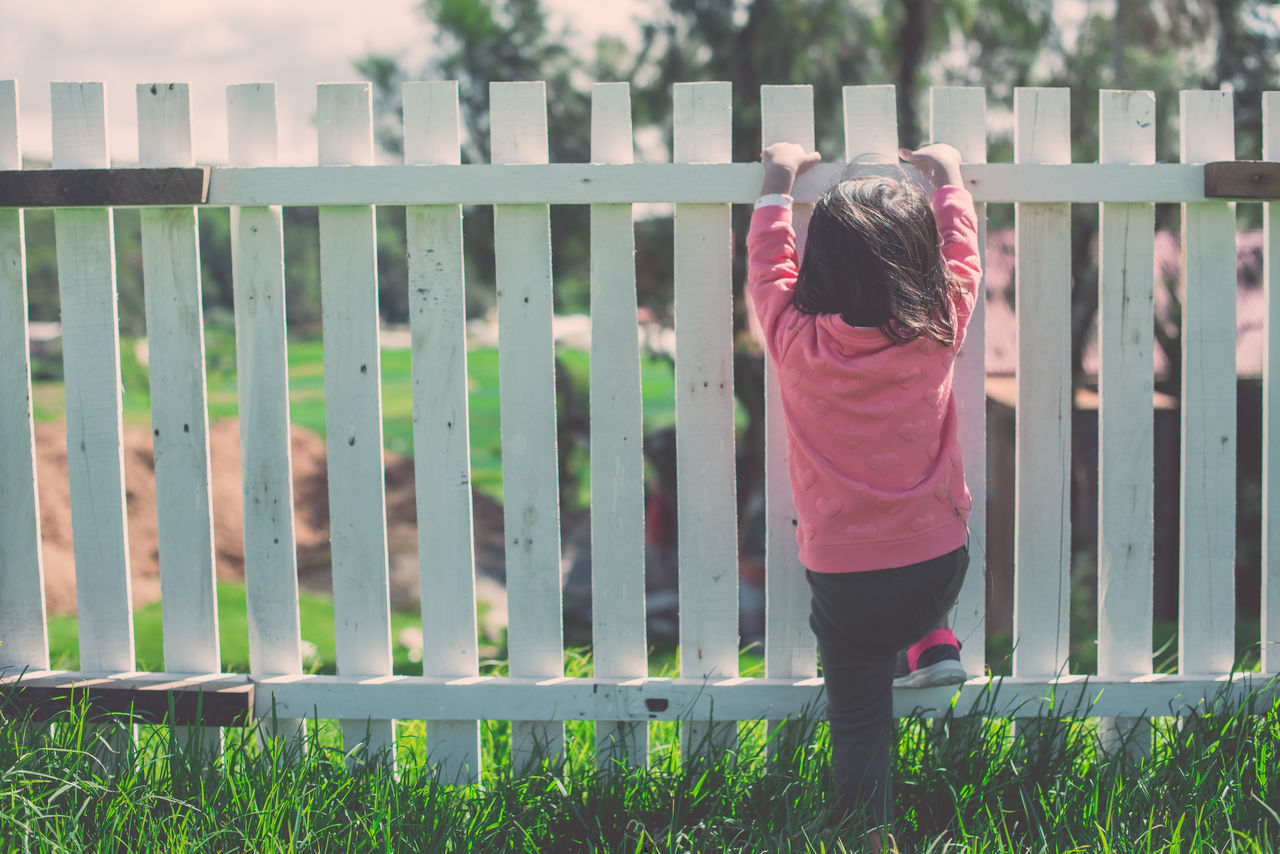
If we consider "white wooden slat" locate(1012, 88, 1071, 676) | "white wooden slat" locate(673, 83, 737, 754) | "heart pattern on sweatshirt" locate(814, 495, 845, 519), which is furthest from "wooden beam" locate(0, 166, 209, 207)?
"white wooden slat" locate(1012, 88, 1071, 676)

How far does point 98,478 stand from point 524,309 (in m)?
1.20

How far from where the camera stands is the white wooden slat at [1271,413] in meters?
2.54

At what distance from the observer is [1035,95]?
244cm

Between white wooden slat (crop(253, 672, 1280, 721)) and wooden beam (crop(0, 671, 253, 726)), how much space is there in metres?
0.07

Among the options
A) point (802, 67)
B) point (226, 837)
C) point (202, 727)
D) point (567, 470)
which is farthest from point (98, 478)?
point (567, 470)

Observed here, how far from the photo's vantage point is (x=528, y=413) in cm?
247

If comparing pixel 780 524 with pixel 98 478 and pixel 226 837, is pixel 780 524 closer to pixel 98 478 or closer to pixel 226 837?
pixel 226 837

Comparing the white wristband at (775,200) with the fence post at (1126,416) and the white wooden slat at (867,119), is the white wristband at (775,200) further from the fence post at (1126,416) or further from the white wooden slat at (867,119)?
the fence post at (1126,416)

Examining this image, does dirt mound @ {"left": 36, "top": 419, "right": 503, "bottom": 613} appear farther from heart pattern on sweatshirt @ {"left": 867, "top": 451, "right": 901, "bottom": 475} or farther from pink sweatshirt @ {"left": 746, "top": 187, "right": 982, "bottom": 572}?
heart pattern on sweatshirt @ {"left": 867, "top": 451, "right": 901, "bottom": 475}

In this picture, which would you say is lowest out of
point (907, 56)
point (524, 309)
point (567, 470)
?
point (567, 470)

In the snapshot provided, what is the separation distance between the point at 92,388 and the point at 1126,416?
2675 mm

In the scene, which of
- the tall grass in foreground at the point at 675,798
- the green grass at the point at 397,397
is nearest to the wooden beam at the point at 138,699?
the tall grass in foreground at the point at 675,798

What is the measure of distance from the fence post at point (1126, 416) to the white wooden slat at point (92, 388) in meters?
2.53

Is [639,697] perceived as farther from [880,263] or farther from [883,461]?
[880,263]
